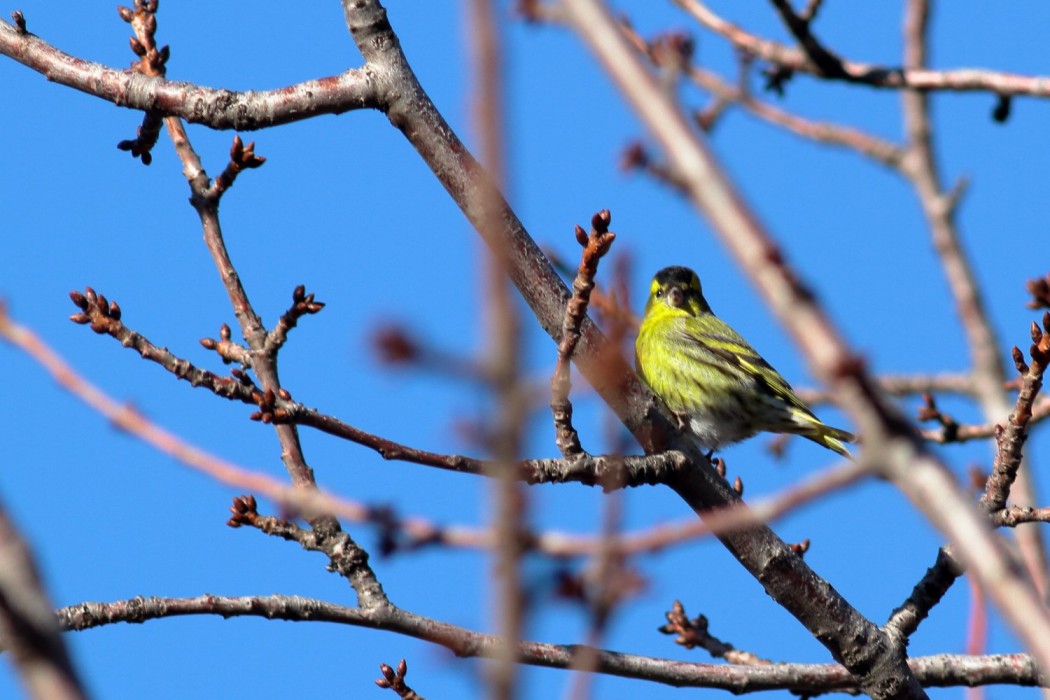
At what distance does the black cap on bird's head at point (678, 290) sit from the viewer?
32.9ft

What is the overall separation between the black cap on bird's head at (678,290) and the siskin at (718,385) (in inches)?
6.2

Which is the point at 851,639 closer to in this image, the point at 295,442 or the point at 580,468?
the point at 580,468

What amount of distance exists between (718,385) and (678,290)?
135cm

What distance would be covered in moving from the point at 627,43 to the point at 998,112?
411cm

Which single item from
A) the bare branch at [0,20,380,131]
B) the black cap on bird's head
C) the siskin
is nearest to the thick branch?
the bare branch at [0,20,380,131]

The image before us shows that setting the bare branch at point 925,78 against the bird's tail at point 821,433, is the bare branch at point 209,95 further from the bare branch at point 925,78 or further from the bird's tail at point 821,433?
the bird's tail at point 821,433

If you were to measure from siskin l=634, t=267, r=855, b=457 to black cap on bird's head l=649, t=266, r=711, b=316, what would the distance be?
0.16 m

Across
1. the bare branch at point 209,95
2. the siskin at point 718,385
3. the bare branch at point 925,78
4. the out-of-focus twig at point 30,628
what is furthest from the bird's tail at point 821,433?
the out-of-focus twig at point 30,628

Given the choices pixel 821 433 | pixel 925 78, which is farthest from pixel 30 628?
pixel 821 433

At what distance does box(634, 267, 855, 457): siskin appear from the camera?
8820mm

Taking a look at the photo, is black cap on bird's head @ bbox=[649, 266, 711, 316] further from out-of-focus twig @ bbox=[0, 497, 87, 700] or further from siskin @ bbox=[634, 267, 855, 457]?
out-of-focus twig @ bbox=[0, 497, 87, 700]

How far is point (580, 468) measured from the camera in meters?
3.32

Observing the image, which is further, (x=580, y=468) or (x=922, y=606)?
(x=922, y=606)

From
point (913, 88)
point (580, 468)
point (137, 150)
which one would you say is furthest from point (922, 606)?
point (137, 150)
